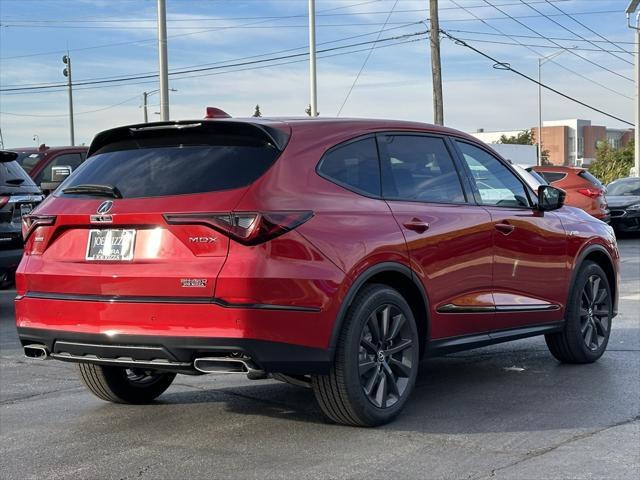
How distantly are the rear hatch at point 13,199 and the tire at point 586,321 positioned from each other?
19.6ft

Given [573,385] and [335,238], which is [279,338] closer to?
[335,238]

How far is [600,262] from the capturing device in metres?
7.62

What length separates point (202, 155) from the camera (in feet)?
16.4

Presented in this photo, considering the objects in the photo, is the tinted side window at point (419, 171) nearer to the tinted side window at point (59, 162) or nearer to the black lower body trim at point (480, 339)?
the black lower body trim at point (480, 339)

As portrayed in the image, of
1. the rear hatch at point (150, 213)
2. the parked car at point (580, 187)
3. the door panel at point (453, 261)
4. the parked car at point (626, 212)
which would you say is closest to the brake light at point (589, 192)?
the parked car at point (580, 187)

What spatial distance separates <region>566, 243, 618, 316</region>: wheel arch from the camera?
7.10 m

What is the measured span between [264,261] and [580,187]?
15924 millimetres

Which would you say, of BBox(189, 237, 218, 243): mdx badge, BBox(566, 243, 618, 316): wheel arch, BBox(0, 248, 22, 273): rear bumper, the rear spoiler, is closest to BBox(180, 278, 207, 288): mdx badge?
BBox(189, 237, 218, 243): mdx badge

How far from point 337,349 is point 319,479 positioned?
32.4 inches

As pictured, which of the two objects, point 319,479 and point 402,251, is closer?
point 319,479

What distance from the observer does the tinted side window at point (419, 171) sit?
5.63 m

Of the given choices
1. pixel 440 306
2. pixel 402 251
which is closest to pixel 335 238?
pixel 402 251

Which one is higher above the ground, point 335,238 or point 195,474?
point 335,238

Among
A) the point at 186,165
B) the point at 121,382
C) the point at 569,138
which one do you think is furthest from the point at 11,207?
the point at 569,138
